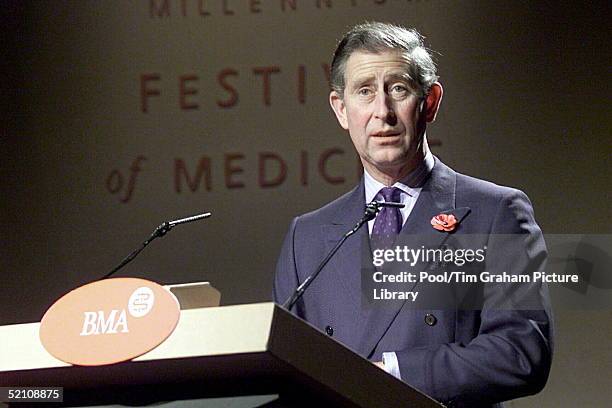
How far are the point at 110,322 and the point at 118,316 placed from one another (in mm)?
13

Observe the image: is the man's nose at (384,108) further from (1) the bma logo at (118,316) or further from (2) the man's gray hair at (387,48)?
(1) the bma logo at (118,316)

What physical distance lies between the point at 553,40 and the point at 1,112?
1936 mm

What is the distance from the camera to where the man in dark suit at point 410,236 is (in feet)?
6.96

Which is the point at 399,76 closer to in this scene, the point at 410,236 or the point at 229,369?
the point at 410,236

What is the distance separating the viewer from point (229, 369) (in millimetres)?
1228

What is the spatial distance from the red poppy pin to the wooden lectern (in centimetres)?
113

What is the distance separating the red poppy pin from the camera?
2.41 meters

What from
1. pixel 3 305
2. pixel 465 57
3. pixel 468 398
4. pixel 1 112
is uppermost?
pixel 465 57

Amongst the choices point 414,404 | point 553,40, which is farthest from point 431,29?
point 414,404

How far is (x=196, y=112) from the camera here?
337cm

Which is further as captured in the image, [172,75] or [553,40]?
[172,75]

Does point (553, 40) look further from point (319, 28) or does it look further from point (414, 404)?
point (414, 404)

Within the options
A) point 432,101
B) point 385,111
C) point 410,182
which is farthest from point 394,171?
point 432,101

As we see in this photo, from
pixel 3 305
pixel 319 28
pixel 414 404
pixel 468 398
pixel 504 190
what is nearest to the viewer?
pixel 414 404
